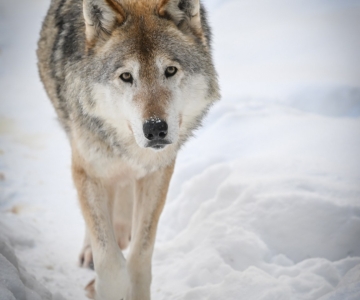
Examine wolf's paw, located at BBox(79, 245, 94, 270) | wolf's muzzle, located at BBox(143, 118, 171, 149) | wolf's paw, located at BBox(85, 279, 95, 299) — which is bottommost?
wolf's paw, located at BBox(79, 245, 94, 270)

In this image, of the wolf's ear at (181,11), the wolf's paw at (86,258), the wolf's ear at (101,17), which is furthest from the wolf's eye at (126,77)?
the wolf's paw at (86,258)

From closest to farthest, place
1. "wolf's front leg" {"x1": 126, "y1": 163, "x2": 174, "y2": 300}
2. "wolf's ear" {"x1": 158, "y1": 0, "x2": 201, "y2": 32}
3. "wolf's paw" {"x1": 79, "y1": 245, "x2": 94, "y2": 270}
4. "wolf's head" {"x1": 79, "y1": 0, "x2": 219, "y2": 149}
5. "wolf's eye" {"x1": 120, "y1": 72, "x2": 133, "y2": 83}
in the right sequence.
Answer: "wolf's head" {"x1": 79, "y1": 0, "x2": 219, "y2": 149} → "wolf's eye" {"x1": 120, "y1": 72, "x2": 133, "y2": 83} → "wolf's ear" {"x1": 158, "y1": 0, "x2": 201, "y2": 32} → "wolf's front leg" {"x1": 126, "y1": 163, "x2": 174, "y2": 300} → "wolf's paw" {"x1": 79, "y1": 245, "x2": 94, "y2": 270}

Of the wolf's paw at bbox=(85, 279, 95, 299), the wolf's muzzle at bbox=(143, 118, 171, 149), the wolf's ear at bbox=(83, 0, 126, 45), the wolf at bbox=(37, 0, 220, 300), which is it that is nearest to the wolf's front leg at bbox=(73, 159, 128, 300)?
the wolf at bbox=(37, 0, 220, 300)

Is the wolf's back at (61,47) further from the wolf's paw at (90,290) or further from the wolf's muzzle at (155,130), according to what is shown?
the wolf's paw at (90,290)

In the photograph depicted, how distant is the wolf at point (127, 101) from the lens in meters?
2.50

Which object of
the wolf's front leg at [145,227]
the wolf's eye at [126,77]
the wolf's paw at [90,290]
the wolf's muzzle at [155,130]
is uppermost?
the wolf's eye at [126,77]

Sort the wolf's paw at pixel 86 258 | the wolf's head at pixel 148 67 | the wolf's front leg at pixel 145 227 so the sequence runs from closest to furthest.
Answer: the wolf's head at pixel 148 67, the wolf's front leg at pixel 145 227, the wolf's paw at pixel 86 258

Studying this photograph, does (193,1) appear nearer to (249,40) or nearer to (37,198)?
(37,198)

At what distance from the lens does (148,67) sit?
8.17ft

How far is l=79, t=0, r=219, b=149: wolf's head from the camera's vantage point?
243cm

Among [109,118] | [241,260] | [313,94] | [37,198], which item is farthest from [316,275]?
[313,94]

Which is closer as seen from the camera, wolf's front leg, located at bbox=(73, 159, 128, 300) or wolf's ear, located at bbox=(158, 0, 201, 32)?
wolf's ear, located at bbox=(158, 0, 201, 32)

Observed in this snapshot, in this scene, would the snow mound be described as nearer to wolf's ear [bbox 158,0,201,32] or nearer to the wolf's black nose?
the wolf's black nose

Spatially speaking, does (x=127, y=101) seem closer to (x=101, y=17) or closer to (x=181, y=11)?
(x=101, y=17)
